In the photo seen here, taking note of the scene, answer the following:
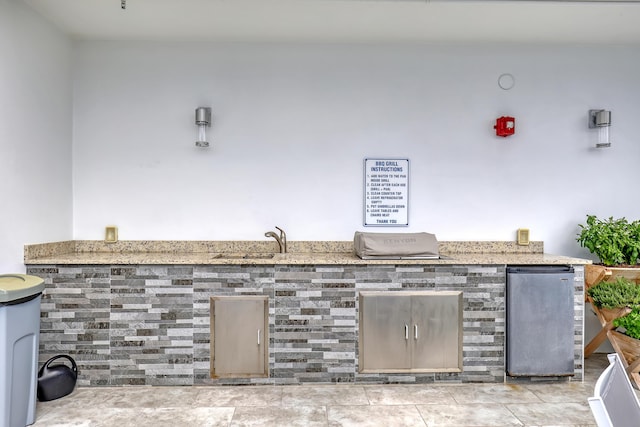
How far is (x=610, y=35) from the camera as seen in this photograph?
10.8 feet

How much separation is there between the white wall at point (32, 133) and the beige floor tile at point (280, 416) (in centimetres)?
173

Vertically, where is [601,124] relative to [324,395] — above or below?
above

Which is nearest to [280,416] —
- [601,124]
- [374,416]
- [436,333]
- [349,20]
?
[374,416]

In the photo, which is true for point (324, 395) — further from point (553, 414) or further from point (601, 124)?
point (601, 124)

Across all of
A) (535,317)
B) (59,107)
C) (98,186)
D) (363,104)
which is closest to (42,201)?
(98,186)

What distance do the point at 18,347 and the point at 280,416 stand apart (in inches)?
57.1

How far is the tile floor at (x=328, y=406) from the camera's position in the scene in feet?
A: 7.77

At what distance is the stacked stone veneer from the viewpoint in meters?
2.78

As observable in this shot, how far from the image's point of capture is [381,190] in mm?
3406

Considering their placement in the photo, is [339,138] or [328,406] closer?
[328,406]

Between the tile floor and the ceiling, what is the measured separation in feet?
8.46

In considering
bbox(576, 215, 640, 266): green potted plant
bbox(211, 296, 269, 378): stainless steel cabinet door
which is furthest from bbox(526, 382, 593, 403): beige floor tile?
Answer: bbox(211, 296, 269, 378): stainless steel cabinet door

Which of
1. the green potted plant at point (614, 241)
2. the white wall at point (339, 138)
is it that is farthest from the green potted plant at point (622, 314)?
the white wall at point (339, 138)

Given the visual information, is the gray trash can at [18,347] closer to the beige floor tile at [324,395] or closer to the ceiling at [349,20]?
the beige floor tile at [324,395]
